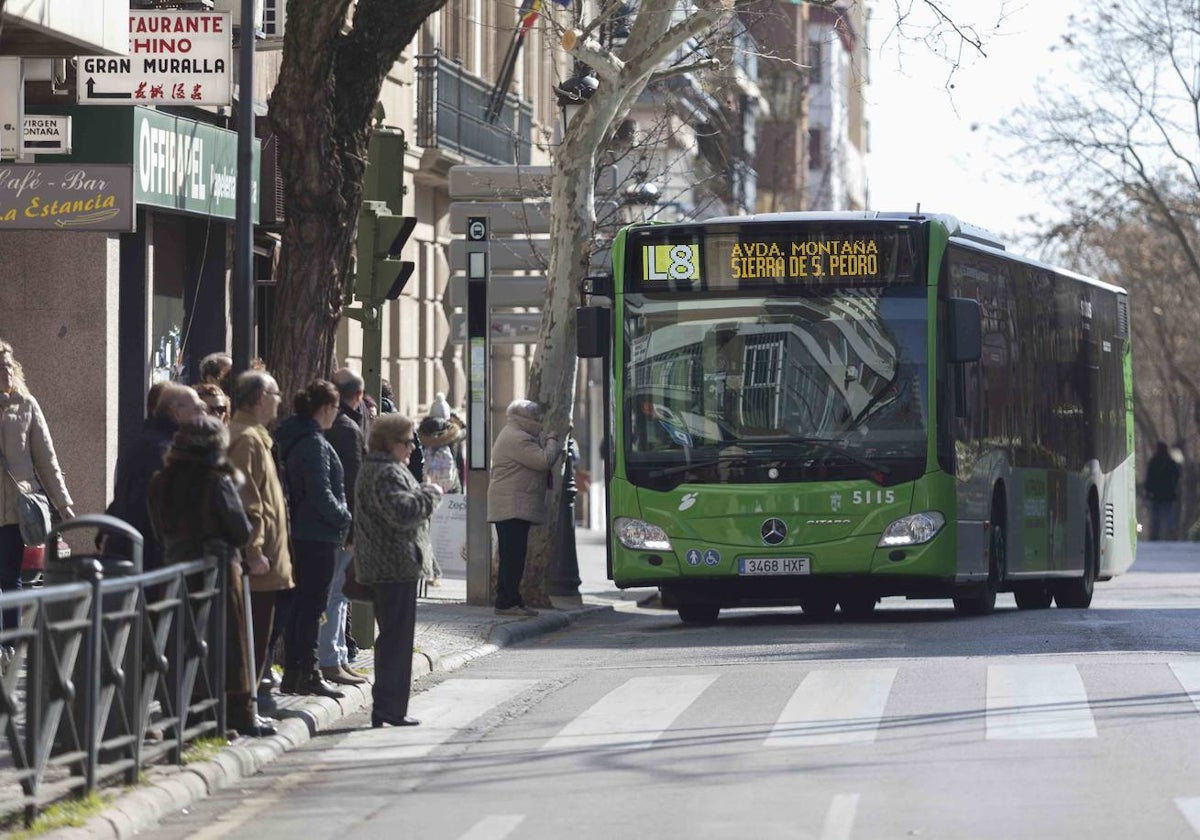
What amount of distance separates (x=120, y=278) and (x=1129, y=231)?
46393 mm

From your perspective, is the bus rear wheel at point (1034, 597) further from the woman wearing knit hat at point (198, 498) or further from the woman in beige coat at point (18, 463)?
the woman wearing knit hat at point (198, 498)

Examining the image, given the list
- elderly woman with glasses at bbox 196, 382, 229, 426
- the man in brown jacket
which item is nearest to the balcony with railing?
elderly woman with glasses at bbox 196, 382, 229, 426

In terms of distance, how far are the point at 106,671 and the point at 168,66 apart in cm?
737

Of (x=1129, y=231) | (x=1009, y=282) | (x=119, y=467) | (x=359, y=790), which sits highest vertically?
(x=1129, y=231)

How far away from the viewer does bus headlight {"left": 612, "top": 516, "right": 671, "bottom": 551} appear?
63.3 ft

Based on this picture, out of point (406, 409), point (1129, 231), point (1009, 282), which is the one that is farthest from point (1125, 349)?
point (1129, 231)

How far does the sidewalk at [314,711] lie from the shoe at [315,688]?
0.21 feet

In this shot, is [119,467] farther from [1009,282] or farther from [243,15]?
[1009,282]

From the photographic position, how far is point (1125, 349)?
28.0 metres

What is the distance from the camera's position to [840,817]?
910 cm

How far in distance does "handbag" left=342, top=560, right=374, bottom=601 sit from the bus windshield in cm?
590

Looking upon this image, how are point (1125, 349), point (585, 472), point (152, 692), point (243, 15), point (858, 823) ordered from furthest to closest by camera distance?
point (585, 472) < point (1125, 349) < point (243, 15) < point (152, 692) < point (858, 823)

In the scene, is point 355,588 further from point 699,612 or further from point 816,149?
point 816,149

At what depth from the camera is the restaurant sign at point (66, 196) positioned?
15.7 metres
